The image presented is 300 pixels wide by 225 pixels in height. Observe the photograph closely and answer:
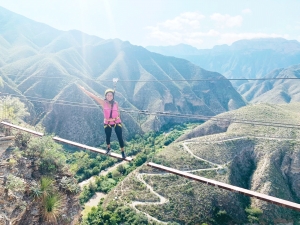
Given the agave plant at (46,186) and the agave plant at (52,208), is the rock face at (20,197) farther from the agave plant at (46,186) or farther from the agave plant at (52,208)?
the agave plant at (46,186)

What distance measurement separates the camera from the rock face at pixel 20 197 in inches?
364

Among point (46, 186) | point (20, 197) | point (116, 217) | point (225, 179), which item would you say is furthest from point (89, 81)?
point (20, 197)

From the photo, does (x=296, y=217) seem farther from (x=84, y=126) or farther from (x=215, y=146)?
(x=84, y=126)

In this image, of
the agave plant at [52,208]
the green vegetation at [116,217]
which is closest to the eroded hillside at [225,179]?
the green vegetation at [116,217]

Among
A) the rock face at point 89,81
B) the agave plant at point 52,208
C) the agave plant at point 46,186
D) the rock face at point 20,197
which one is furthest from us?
the rock face at point 89,81

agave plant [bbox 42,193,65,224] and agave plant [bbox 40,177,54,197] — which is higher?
agave plant [bbox 40,177,54,197]

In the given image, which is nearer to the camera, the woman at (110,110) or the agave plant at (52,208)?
the agave plant at (52,208)

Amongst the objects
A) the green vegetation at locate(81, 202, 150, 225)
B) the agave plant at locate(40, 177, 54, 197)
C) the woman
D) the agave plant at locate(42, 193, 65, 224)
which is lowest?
the green vegetation at locate(81, 202, 150, 225)

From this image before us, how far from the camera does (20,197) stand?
9.72 meters

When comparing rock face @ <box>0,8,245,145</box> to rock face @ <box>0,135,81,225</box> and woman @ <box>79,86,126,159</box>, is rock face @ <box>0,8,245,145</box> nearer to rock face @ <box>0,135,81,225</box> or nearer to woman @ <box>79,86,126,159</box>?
rock face @ <box>0,135,81,225</box>

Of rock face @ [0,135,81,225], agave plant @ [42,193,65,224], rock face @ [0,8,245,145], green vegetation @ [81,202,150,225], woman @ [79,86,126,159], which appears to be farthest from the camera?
rock face @ [0,8,245,145]

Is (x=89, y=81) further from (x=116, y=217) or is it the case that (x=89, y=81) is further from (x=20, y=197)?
(x=20, y=197)

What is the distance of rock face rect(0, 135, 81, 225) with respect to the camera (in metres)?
9.23

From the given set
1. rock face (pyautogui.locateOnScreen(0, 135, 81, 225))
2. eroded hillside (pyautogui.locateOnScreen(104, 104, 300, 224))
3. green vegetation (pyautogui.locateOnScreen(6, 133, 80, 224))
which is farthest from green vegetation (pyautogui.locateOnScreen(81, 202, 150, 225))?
green vegetation (pyautogui.locateOnScreen(6, 133, 80, 224))
